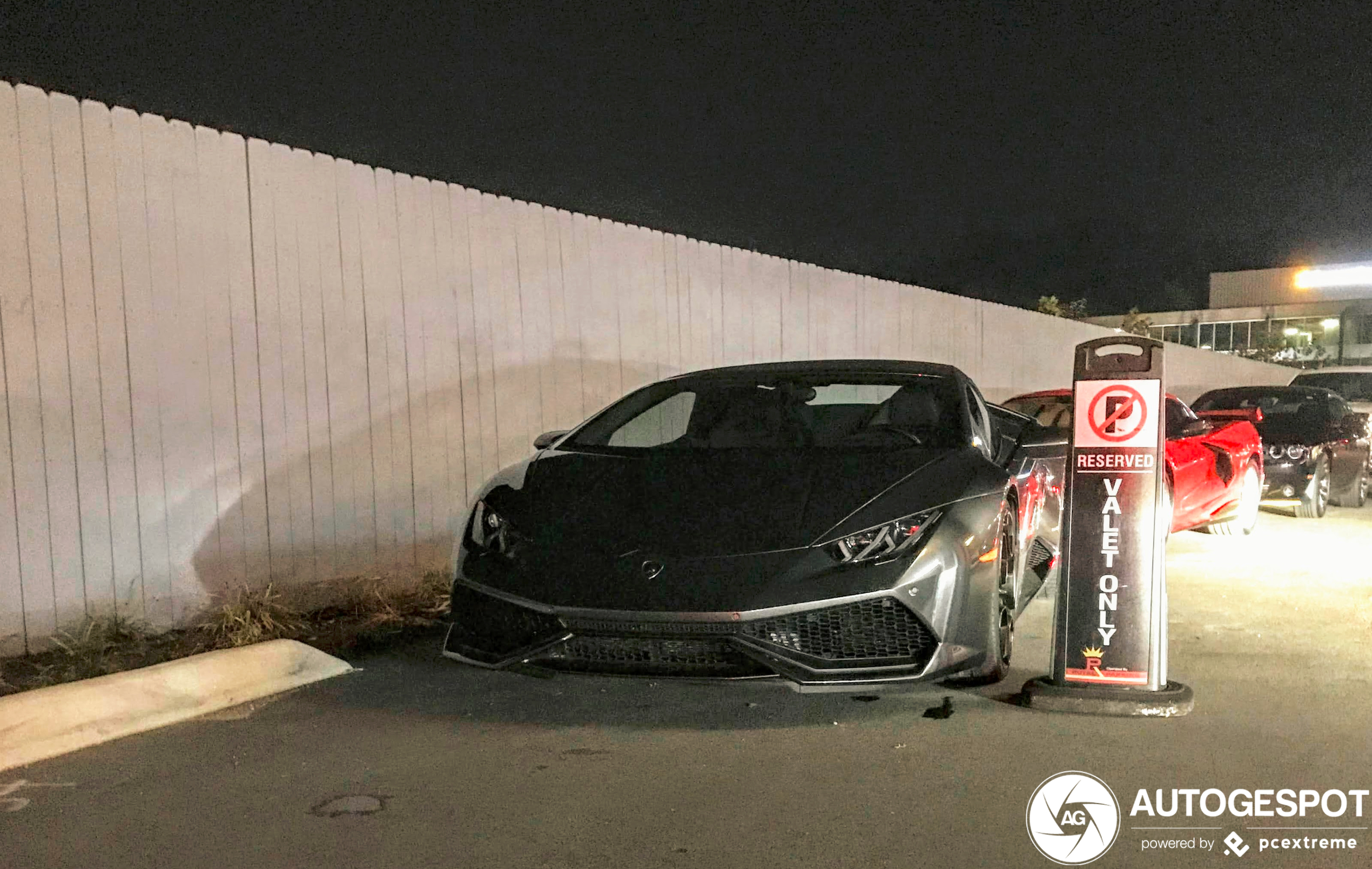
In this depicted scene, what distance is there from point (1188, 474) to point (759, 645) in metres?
5.56

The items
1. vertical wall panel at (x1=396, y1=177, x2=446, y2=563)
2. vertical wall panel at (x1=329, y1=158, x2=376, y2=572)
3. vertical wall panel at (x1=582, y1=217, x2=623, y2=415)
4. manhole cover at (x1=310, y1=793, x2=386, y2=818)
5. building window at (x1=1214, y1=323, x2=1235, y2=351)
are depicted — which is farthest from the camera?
building window at (x1=1214, y1=323, x2=1235, y2=351)

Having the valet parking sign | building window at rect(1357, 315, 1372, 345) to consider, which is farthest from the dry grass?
building window at rect(1357, 315, 1372, 345)

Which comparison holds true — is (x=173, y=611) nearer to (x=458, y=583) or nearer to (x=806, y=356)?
(x=458, y=583)

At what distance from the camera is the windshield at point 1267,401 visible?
39.0ft

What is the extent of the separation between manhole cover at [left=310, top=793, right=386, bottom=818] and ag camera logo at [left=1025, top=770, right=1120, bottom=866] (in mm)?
1984

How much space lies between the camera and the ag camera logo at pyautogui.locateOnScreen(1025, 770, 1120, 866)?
125 inches

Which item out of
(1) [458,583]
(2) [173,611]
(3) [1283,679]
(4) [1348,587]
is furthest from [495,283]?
(4) [1348,587]

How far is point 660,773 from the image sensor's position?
3.79 metres

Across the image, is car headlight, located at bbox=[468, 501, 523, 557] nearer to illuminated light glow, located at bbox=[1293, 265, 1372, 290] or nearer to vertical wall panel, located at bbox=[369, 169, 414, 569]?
vertical wall panel, located at bbox=[369, 169, 414, 569]

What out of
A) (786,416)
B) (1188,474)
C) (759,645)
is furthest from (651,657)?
(1188,474)

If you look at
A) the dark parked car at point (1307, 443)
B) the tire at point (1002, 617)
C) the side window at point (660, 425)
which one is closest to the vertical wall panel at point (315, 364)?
the side window at point (660, 425)

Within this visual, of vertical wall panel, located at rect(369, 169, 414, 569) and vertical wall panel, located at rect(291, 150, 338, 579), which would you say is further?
vertical wall panel, located at rect(369, 169, 414, 569)

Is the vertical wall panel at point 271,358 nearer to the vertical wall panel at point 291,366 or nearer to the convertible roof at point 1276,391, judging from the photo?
the vertical wall panel at point 291,366

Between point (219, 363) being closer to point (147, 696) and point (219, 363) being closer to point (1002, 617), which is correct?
point (147, 696)
